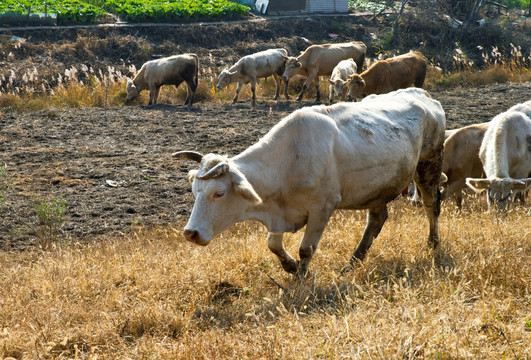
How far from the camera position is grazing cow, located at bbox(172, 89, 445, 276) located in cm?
561

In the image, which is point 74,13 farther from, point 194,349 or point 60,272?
point 194,349

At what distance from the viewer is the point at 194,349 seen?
446cm

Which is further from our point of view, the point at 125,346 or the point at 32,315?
the point at 32,315

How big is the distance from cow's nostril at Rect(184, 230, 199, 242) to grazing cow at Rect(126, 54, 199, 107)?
15.7 metres

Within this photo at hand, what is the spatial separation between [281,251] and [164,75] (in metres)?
16.0

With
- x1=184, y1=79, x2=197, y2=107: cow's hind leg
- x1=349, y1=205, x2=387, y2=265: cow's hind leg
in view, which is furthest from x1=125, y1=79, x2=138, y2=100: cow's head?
x1=349, y1=205, x2=387, y2=265: cow's hind leg

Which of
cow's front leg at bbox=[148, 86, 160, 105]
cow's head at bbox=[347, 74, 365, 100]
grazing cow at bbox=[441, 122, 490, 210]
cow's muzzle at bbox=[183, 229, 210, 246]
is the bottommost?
cow's front leg at bbox=[148, 86, 160, 105]

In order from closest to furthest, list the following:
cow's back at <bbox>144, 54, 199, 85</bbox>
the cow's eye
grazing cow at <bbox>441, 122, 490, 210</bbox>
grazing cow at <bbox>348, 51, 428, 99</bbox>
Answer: the cow's eye → grazing cow at <bbox>441, 122, 490, 210</bbox> → grazing cow at <bbox>348, 51, 428, 99</bbox> → cow's back at <bbox>144, 54, 199, 85</bbox>

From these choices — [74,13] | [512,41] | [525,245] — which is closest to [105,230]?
[525,245]

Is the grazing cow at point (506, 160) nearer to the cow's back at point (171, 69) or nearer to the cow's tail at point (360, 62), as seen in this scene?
the cow's back at point (171, 69)

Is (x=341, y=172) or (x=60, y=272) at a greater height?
(x=341, y=172)

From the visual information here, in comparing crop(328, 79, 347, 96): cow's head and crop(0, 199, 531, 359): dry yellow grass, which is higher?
crop(0, 199, 531, 359): dry yellow grass

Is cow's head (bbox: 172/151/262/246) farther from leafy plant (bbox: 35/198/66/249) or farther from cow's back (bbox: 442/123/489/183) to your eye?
cow's back (bbox: 442/123/489/183)

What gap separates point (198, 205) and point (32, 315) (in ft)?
5.29
